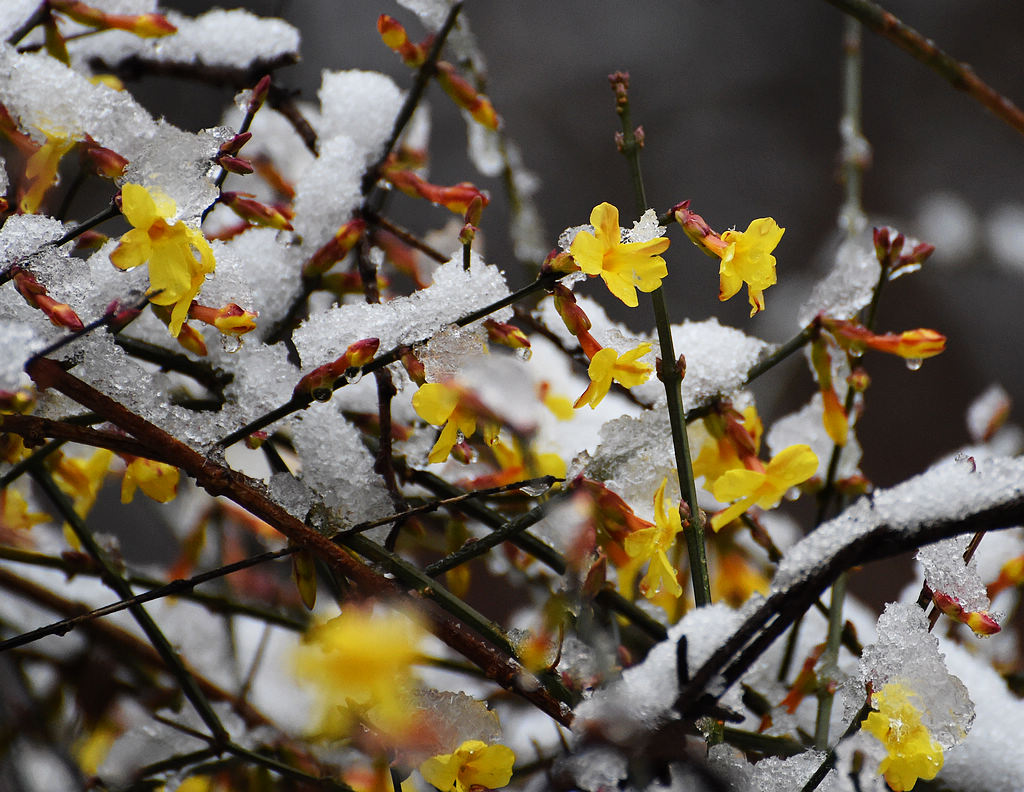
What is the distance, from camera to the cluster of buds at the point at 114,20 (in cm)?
72

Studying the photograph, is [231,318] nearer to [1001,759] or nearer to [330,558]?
[330,558]

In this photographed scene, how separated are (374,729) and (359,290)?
37cm

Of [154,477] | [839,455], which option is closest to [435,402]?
[154,477]

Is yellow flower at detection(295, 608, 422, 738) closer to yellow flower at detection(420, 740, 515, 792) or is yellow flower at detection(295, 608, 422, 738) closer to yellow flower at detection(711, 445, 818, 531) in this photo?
yellow flower at detection(420, 740, 515, 792)

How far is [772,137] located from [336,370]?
3.17 m

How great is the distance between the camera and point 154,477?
1.89 ft

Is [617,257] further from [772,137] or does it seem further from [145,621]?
[772,137]

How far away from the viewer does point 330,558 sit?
500 mm

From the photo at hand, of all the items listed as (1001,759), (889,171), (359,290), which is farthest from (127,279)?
(889,171)

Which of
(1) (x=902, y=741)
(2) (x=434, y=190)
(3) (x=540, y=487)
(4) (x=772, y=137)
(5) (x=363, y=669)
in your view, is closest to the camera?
(5) (x=363, y=669)

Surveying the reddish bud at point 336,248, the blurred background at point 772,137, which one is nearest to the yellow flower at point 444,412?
the reddish bud at point 336,248

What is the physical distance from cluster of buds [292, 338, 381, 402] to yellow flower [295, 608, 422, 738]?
14 centimetres

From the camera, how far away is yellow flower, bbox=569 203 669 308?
493 mm

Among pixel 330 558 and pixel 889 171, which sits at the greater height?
pixel 889 171
